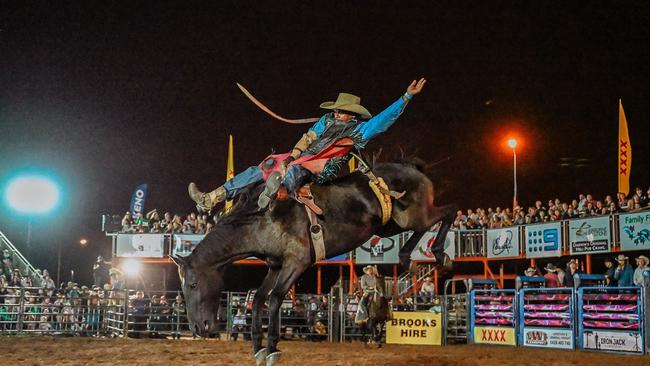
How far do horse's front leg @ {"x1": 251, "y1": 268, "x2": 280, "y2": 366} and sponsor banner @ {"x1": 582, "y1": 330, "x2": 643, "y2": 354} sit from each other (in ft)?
24.6

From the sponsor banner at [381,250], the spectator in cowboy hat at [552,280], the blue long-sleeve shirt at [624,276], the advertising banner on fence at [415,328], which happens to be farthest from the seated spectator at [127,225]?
the blue long-sleeve shirt at [624,276]

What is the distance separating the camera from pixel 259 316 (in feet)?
20.9

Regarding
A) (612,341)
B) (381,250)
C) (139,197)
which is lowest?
(612,341)

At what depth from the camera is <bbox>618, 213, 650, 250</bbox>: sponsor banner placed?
15.8m

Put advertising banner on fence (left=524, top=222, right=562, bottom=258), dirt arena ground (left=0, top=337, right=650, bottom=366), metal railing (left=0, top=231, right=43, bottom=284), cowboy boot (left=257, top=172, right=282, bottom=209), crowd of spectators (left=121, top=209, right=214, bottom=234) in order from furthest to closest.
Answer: crowd of spectators (left=121, top=209, right=214, bottom=234) → metal railing (left=0, top=231, right=43, bottom=284) → advertising banner on fence (left=524, top=222, right=562, bottom=258) → dirt arena ground (left=0, top=337, right=650, bottom=366) → cowboy boot (left=257, top=172, right=282, bottom=209)

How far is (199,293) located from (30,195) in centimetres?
2637

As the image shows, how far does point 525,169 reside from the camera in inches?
1529

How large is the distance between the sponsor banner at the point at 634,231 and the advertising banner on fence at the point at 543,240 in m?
1.99

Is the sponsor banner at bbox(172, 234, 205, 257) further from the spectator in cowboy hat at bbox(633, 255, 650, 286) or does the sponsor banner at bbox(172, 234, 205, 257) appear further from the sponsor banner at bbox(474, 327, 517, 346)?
the spectator in cowboy hat at bbox(633, 255, 650, 286)

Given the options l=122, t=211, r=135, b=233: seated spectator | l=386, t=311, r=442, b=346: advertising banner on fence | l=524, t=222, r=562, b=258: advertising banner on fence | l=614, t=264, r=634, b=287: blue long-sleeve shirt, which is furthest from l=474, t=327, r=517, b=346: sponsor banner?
l=122, t=211, r=135, b=233: seated spectator

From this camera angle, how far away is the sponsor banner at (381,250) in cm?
2122

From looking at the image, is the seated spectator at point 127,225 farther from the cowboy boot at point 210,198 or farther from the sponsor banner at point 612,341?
the cowboy boot at point 210,198

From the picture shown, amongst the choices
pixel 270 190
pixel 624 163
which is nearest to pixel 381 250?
pixel 624 163

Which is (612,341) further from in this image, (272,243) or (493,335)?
(272,243)
